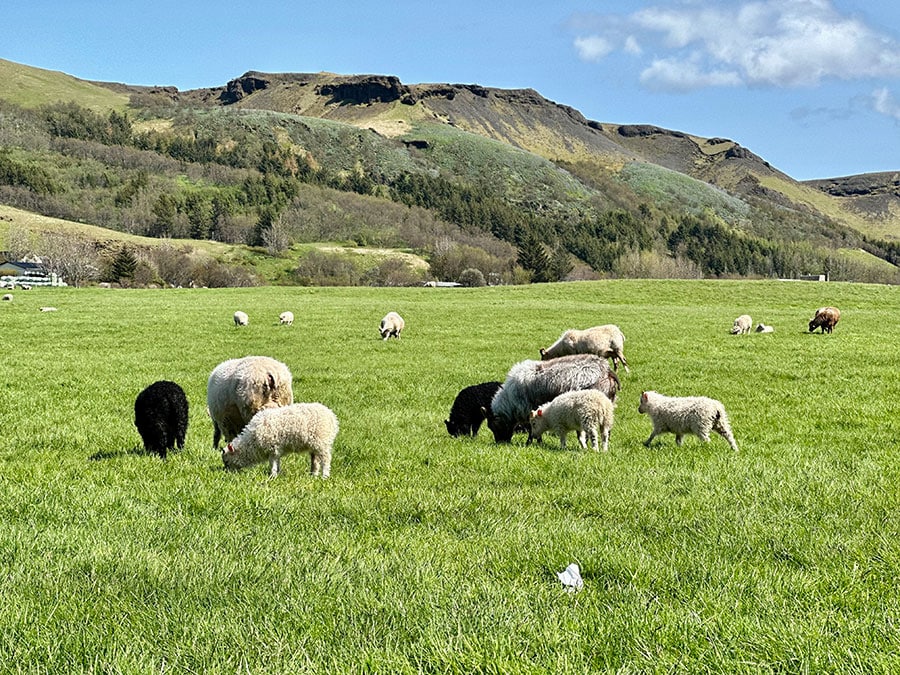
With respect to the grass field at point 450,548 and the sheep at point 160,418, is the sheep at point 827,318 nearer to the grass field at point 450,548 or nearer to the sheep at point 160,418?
the grass field at point 450,548

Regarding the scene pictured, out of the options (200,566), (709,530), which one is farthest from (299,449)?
(709,530)

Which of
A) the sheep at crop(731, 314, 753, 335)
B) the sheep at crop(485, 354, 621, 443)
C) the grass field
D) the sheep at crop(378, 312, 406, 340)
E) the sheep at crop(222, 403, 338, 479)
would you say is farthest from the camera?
the sheep at crop(731, 314, 753, 335)

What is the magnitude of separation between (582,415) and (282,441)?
532 cm

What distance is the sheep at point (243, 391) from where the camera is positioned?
1066cm

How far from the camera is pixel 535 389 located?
13.1 metres

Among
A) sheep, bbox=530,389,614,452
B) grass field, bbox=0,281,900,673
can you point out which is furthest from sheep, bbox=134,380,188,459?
sheep, bbox=530,389,614,452

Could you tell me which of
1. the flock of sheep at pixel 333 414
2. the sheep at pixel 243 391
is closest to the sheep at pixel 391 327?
the flock of sheep at pixel 333 414

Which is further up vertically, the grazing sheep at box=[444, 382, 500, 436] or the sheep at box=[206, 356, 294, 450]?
the sheep at box=[206, 356, 294, 450]

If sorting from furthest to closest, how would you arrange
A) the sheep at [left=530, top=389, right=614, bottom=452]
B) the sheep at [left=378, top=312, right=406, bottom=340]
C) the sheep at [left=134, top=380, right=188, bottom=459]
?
1. the sheep at [left=378, top=312, right=406, bottom=340]
2. the sheep at [left=530, top=389, right=614, bottom=452]
3. the sheep at [left=134, top=380, right=188, bottom=459]

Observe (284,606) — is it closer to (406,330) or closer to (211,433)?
(211,433)

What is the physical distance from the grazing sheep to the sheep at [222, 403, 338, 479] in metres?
4.38

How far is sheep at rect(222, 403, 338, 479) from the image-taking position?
877 cm

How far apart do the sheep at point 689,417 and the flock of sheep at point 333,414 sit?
0.02 metres

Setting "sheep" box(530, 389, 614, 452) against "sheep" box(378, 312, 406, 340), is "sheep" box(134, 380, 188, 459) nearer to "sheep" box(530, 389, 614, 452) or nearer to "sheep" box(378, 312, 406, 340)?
"sheep" box(530, 389, 614, 452)
